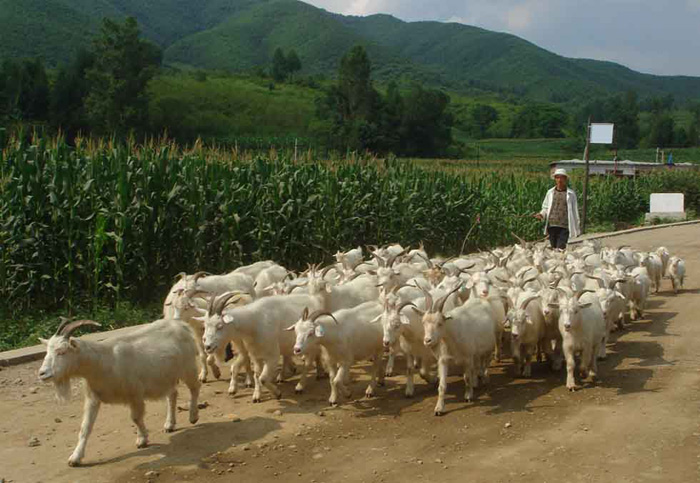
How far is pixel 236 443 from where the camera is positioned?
22.6 feet

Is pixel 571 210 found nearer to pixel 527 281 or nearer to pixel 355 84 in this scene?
pixel 527 281

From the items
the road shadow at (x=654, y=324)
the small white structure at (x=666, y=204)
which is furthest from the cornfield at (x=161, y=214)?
the small white structure at (x=666, y=204)

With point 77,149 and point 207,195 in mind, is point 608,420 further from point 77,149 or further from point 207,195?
point 77,149

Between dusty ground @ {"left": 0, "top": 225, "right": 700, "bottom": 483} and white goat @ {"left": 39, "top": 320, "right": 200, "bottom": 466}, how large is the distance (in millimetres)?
326

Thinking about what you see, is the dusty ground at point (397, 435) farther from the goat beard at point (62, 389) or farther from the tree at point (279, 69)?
the tree at point (279, 69)

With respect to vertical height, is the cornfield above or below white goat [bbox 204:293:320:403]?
above

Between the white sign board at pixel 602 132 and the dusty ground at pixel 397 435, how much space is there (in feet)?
53.4

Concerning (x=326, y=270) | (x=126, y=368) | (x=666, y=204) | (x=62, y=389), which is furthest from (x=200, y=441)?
Answer: (x=666, y=204)

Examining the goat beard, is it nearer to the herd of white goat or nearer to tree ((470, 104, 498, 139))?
the herd of white goat

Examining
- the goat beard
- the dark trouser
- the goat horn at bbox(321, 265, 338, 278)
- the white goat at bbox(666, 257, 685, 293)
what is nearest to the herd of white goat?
the goat beard

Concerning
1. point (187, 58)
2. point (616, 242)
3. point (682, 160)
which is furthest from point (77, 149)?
point (187, 58)

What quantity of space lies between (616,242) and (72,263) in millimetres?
17051

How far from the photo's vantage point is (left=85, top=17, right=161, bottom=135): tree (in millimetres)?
45156

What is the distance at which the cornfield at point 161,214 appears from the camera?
10969mm
